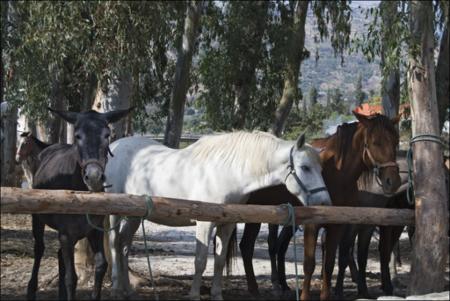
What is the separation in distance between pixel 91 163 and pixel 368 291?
4161 mm

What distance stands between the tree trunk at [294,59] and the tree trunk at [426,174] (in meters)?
9.84

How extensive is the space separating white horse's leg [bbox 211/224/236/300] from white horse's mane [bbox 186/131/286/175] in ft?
2.15

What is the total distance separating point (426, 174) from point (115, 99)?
14.6 ft

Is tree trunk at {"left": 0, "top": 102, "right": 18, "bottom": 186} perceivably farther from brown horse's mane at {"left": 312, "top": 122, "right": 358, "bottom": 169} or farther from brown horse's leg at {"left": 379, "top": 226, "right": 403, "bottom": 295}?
brown horse's mane at {"left": 312, "top": 122, "right": 358, "bottom": 169}

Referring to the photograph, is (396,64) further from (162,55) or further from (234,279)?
(162,55)

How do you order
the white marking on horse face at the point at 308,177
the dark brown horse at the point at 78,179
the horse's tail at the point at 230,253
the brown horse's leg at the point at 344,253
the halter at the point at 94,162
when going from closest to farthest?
the halter at the point at 94,162
the dark brown horse at the point at 78,179
the white marking on horse face at the point at 308,177
the brown horse's leg at the point at 344,253
the horse's tail at the point at 230,253

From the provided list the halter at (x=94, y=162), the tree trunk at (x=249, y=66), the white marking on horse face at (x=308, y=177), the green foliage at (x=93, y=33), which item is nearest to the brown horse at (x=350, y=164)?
the white marking on horse face at (x=308, y=177)

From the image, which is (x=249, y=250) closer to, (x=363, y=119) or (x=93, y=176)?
(x=363, y=119)

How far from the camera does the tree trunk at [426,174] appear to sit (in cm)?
698

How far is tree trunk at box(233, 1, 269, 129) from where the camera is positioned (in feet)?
61.1

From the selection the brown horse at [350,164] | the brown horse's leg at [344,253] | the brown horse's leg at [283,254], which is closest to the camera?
the brown horse at [350,164]

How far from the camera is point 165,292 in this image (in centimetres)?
814

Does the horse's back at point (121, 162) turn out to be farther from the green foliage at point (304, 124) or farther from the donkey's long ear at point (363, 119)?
the green foliage at point (304, 124)

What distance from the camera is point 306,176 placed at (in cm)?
703
